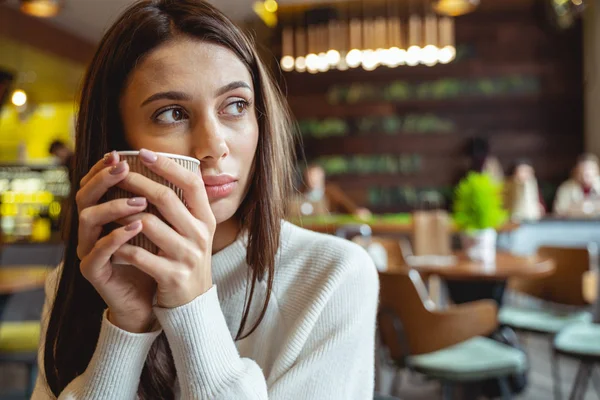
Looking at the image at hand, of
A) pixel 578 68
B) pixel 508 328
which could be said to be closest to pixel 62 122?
pixel 578 68

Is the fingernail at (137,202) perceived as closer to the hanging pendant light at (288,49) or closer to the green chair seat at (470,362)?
the green chair seat at (470,362)

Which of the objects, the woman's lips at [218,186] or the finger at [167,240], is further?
the woman's lips at [218,186]

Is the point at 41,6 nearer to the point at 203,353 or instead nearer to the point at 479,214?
the point at 479,214

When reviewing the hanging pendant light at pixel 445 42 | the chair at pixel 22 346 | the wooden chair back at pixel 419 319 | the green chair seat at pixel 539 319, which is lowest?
the green chair seat at pixel 539 319

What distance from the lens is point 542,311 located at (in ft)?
12.0

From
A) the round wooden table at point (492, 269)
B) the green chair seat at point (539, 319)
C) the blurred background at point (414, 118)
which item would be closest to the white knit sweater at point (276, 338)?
the round wooden table at point (492, 269)

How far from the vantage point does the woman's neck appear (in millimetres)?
1001

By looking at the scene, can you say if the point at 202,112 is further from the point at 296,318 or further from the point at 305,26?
the point at 305,26

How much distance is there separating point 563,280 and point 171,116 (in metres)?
3.55

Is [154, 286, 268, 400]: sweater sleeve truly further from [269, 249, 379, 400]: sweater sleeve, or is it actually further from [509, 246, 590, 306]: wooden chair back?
[509, 246, 590, 306]: wooden chair back

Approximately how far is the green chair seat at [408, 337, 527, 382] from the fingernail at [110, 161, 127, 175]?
6.84ft

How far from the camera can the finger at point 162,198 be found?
66cm

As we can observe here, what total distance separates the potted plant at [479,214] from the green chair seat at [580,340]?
581mm

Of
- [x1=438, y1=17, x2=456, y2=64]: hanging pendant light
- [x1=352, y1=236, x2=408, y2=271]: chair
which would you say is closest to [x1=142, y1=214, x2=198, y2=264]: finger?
[x1=352, y1=236, x2=408, y2=271]: chair
